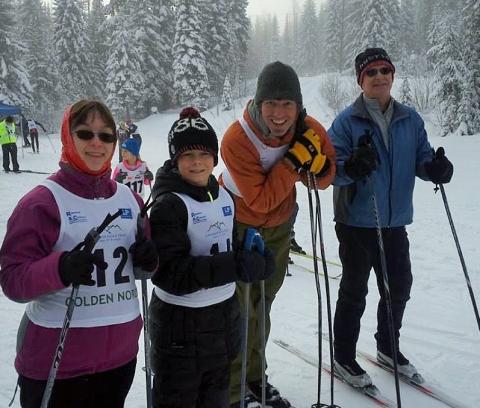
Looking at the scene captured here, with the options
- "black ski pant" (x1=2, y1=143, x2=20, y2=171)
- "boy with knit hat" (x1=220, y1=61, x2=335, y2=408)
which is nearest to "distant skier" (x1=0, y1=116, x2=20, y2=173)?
"black ski pant" (x1=2, y1=143, x2=20, y2=171)

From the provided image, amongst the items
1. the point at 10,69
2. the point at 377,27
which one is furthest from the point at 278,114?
the point at 377,27

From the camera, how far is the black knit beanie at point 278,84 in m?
2.76

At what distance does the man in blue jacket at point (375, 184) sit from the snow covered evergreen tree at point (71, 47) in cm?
4081

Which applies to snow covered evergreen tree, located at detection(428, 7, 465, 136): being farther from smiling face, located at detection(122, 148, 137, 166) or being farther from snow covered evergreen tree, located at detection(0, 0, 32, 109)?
snow covered evergreen tree, located at detection(0, 0, 32, 109)

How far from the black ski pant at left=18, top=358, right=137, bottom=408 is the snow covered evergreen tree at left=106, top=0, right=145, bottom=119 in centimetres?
3767

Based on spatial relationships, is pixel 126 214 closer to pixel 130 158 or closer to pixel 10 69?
pixel 130 158

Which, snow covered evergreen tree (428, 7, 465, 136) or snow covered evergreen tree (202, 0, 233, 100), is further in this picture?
snow covered evergreen tree (202, 0, 233, 100)

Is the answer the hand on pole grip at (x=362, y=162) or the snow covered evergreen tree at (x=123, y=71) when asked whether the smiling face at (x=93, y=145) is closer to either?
the hand on pole grip at (x=362, y=162)

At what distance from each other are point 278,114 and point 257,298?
4.20 ft

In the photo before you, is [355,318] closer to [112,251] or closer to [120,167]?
[112,251]

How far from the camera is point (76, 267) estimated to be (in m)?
1.69

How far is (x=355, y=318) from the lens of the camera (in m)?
3.46

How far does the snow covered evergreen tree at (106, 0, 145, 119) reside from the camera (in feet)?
121

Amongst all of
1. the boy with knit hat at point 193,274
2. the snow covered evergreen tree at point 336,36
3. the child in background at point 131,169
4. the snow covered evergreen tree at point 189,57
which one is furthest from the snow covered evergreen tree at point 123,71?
the boy with knit hat at point 193,274
